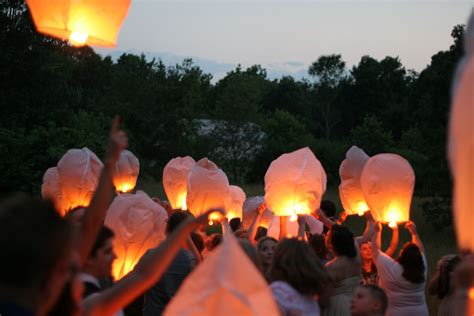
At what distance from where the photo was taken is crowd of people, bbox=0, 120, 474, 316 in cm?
187

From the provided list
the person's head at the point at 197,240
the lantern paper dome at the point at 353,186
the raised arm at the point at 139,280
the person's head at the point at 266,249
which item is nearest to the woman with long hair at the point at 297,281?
the person's head at the point at 266,249

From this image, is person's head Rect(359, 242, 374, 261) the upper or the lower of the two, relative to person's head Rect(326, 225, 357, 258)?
lower

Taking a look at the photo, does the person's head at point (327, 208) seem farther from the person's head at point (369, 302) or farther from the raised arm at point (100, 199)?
the raised arm at point (100, 199)

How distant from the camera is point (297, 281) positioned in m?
→ 4.43

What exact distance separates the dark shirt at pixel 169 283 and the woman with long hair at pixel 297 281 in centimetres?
164

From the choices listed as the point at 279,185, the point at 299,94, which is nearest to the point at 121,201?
the point at 279,185

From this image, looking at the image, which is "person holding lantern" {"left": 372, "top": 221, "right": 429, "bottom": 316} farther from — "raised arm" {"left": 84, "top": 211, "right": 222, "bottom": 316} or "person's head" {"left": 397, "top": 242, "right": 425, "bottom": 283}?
"raised arm" {"left": 84, "top": 211, "right": 222, "bottom": 316}

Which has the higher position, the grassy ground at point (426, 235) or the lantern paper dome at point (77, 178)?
the lantern paper dome at point (77, 178)

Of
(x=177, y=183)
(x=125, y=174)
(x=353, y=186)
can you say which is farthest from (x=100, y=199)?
(x=125, y=174)

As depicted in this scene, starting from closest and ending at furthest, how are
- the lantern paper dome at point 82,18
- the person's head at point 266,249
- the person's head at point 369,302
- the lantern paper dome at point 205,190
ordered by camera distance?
the lantern paper dome at point 82,18, the person's head at point 369,302, the person's head at point 266,249, the lantern paper dome at point 205,190

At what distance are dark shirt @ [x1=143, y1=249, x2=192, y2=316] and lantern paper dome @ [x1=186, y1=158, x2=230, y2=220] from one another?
3.33 meters

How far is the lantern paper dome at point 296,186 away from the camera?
705cm

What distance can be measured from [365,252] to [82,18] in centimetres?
442

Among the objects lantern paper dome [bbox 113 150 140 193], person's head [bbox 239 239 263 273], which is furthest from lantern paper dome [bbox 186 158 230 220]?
person's head [bbox 239 239 263 273]
